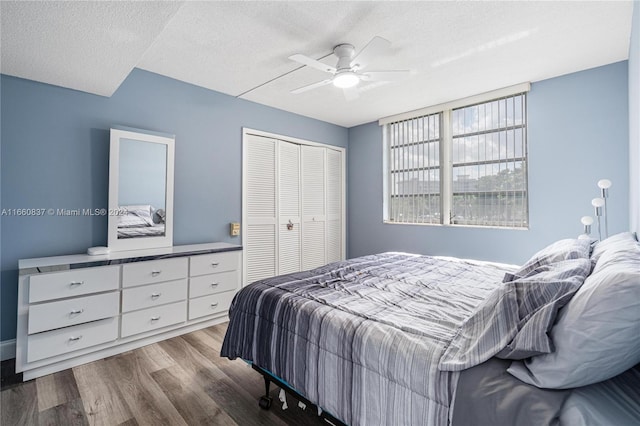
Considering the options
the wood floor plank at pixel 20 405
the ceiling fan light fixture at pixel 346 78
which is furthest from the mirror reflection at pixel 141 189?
the ceiling fan light fixture at pixel 346 78

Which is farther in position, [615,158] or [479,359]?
[615,158]

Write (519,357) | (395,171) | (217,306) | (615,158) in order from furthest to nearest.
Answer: (395,171) → (217,306) → (615,158) → (519,357)

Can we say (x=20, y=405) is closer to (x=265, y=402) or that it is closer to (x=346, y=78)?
(x=265, y=402)

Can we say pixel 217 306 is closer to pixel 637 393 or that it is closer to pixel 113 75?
pixel 113 75

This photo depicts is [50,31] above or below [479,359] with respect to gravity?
above

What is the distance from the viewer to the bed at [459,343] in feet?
2.83

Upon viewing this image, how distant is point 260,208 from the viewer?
4086mm

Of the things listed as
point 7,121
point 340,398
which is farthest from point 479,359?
point 7,121

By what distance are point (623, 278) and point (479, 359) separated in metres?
0.50

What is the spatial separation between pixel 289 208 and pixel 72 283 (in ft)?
8.71

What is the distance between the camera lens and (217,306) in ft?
10.6

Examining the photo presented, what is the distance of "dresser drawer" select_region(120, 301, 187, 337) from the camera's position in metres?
2.62

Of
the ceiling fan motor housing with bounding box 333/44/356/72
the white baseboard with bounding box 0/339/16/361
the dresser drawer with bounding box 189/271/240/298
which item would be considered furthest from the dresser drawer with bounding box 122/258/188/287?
the ceiling fan motor housing with bounding box 333/44/356/72

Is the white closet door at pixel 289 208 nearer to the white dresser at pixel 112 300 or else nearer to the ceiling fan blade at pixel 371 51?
the white dresser at pixel 112 300
